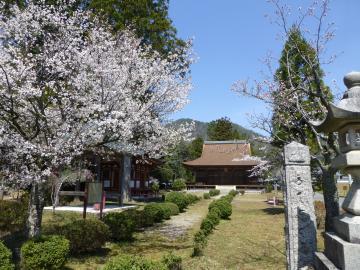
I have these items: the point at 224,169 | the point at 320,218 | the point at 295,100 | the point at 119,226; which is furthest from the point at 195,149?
the point at 119,226

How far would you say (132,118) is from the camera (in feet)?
37.3

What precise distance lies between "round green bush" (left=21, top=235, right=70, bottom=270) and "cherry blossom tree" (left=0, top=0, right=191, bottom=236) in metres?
1.40

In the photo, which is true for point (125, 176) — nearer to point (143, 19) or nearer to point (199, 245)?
point (143, 19)

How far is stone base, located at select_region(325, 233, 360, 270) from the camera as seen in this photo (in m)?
5.05

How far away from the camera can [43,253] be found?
834 cm

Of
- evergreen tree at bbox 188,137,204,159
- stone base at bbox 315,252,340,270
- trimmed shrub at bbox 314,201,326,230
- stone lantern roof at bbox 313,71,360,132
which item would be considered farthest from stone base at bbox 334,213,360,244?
evergreen tree at bbox 188,137,204,159

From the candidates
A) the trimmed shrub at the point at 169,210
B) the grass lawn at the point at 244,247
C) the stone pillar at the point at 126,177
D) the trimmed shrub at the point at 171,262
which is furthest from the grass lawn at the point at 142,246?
the stone pillar at the point at 126,177

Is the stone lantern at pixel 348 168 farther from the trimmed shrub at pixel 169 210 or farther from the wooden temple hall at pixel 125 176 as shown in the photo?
the wooden temple hall at pixel 125 176

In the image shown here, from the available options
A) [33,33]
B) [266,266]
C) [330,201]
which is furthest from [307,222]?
[33,33]

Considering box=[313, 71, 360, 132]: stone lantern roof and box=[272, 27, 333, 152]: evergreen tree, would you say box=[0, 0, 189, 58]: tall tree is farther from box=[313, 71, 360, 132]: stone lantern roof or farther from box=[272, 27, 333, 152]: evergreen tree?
box=[313, 71, 360, 132]: stone lantern roof

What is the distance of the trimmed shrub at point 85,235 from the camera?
10773 mm

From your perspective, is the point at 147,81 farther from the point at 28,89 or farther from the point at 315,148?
the point at 315,148

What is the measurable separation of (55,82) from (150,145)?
4.70 m

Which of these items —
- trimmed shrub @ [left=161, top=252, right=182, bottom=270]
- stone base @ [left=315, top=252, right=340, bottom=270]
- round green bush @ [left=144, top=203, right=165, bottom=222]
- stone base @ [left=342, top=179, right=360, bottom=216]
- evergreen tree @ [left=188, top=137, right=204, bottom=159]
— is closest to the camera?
stone base @ [left=342, top=179, right=360, bottom=216]
